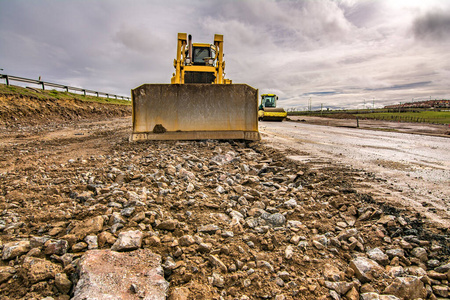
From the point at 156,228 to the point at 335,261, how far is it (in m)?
1.60

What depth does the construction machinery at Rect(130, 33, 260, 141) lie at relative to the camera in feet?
20.8

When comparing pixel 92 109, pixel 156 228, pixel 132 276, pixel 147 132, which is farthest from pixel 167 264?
pixel 92 109

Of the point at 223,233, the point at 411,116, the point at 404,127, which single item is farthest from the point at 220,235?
the point at 411,116

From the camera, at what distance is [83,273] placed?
1.56 meters

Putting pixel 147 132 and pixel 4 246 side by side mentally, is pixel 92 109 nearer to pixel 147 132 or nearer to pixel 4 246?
pixel 147 132

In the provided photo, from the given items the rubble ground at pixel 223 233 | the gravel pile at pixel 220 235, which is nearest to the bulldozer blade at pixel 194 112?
the rubble ground at pixel 223 233

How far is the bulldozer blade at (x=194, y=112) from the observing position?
20.8 feet

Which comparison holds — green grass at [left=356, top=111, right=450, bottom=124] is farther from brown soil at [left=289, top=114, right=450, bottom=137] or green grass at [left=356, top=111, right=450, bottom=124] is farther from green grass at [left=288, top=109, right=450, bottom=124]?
brown soil at [left=289, top=114, right=450, bottom=137]

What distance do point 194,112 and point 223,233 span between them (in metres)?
4.73

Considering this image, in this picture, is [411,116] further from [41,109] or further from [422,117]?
[41,109]

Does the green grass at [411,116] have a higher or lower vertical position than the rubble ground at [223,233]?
higher

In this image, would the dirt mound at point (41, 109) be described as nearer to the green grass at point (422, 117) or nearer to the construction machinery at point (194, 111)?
the construction machinery at point (194, 111)

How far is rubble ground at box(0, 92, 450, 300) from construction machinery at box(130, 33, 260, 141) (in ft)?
8.70

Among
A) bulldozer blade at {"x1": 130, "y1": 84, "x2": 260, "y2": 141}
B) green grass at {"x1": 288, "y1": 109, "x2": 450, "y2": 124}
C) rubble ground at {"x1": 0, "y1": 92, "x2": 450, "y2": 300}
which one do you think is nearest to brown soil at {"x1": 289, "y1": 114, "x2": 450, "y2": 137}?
green grass at {"x1": 288, "y1": 109, "x2": 450, "y2": 124}
